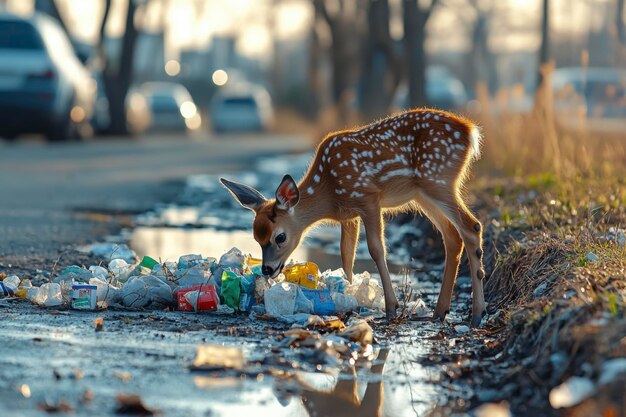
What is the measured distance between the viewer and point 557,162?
39.7 feet

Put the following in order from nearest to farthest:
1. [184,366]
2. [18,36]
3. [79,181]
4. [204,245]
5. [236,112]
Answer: [184,366]
[204,245]
[79,181]
[18,36]
[236,112]

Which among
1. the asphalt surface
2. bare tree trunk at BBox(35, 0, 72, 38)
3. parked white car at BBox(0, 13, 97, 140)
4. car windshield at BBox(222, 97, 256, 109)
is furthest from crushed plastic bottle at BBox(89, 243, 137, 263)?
car windshield at BBox(222, 97, 256, 109)

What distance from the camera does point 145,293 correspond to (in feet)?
26.0

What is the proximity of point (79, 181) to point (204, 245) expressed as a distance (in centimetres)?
665

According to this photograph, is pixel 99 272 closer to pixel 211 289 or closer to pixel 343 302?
pixel 211 289

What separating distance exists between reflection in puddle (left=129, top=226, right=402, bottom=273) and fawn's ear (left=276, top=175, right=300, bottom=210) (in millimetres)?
2006

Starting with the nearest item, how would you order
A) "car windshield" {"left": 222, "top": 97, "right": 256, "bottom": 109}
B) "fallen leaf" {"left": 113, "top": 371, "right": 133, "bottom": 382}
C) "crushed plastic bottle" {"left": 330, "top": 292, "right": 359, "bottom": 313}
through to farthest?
"fallen leaf" {"left": 113, "top": 371, "right": 133, "bottom": 382} < "crushed plastic bottle" {"left": 330, "top": 292, "right": 359, "bottom": 313} < "car windshield" {"left": 222, "top": 97, "right": 256, "bottom": 109}

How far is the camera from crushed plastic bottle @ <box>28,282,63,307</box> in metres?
7.78

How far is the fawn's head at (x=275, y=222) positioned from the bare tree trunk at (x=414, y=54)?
17050 mm

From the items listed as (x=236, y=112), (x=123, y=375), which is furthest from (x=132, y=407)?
(x=236, y=112)

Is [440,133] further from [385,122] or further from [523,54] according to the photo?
[523,54]

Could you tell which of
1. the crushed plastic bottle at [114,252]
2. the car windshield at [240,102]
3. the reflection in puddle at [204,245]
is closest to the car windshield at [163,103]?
the car windshield at [240,102]

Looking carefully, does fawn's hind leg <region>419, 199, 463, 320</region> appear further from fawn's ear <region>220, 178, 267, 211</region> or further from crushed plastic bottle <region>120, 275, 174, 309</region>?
crushed plastic bottle <region>120, 275, 174, 309</region>

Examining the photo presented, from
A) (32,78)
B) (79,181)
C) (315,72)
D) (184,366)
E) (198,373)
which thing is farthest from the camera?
(315,72)
